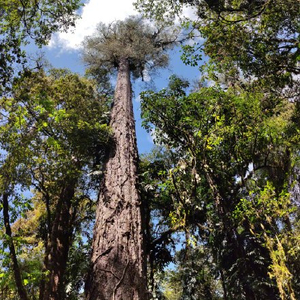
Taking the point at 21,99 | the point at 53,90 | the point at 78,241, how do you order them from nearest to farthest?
the point at 21,99 < the point at 53,90 < the point at 78,241

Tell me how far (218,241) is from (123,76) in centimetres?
651

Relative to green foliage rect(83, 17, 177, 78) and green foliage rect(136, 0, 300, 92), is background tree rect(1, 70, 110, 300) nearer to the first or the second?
green foliage rect(136, 0, 300, 92)

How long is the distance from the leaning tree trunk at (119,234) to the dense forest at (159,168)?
0.02m

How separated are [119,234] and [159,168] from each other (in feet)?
12.4

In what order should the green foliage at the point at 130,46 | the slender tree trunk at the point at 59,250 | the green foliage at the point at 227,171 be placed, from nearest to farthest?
1. the slender tree trunk at the point at 59,250
2. the green foliage at the point at 227,171
3. the green foliage at the point at 130,46

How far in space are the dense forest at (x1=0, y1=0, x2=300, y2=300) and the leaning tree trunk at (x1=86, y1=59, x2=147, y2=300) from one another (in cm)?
2

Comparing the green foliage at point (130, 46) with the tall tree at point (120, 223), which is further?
the green foliage at point (130, 46)

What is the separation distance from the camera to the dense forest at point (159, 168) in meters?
4.55

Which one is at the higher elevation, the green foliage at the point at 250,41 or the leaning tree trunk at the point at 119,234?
the green foliage at the point at 250,41

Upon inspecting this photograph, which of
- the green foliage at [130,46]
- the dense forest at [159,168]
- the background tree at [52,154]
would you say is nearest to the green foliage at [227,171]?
the dense forest at [159,168]

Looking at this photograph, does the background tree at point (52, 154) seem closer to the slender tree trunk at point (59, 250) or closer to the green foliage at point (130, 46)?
the slender tree trunk at point (59, 250)

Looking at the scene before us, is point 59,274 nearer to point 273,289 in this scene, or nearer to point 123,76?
point 273,289

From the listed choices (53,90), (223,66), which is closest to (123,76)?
(53,90)

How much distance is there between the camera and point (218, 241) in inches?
280
